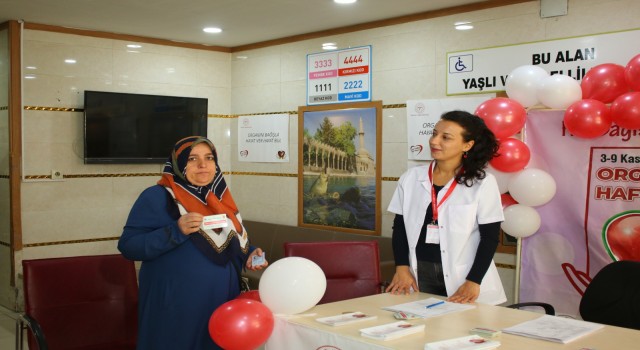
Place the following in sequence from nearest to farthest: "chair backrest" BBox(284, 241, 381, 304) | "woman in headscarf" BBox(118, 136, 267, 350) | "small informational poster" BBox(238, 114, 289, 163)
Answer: "woman in headscarf" BBox(118, 136, 267, 350) → "chair backrest" BBox(284, 241, 381, 304) → "small informational poster" BBox(238, 114, 289, 163)

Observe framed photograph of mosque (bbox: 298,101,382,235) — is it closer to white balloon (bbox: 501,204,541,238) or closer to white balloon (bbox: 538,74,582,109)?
white balloon (bbox: 501,204,541,238)

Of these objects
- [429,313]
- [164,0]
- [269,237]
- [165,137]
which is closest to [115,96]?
[165,137]

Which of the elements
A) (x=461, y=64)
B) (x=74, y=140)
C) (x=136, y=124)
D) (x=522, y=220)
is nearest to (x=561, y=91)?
(x=522, y=220)

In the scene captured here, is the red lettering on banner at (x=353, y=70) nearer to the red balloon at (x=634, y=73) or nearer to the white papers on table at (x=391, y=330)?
the red balloon at (x=634, y=73)

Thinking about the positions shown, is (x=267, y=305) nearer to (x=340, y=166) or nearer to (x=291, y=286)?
(x=291, y=286)

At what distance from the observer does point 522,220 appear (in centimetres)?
423

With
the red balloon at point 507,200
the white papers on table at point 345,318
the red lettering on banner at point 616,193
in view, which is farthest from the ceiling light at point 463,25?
the white papers on table at point 345,318

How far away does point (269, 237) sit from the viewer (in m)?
6.80

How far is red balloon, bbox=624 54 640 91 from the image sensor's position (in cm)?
371

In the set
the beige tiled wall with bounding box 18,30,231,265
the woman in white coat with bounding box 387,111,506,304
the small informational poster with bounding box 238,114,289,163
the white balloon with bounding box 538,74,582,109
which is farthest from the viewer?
the small informational poster with bounding box 238,114,289,163

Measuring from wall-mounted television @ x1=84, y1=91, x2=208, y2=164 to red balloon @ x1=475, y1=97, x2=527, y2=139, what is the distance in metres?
3.76

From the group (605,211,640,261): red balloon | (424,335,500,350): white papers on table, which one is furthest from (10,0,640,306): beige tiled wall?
(424,335,500,350): white papers on table

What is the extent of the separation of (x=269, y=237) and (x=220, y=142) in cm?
137

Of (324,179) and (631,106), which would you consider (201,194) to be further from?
(324,179)
